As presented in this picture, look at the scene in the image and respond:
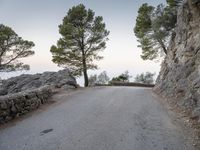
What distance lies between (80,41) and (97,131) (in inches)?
626

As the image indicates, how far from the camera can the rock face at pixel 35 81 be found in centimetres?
1435

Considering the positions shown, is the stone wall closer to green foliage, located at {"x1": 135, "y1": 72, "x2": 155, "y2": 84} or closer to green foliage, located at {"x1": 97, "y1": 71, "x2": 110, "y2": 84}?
green foliage, located at {"x1": 97, "y1": 71, "x2": 110, "y2": 84}

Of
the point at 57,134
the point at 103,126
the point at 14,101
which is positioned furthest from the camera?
the point at 14,101

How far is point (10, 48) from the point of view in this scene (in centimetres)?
1780

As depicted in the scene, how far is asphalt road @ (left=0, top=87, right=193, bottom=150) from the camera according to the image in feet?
13.7

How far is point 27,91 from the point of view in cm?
852

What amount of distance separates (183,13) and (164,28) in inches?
332

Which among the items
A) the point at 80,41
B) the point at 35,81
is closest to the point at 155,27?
the point at 80,41

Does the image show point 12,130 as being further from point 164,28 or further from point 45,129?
point 164,28

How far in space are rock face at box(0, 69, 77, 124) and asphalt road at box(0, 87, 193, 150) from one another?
63cm

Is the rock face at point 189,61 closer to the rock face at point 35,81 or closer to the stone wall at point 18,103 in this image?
the stone wall at point 18,103

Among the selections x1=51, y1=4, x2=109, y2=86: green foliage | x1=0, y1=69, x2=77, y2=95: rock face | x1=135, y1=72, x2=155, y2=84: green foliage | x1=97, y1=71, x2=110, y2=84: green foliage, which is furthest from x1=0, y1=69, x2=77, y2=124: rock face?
x1=135, y1=72, x2=155, y2=84: green foliage

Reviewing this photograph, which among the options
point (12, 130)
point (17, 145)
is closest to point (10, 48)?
point (12, 130)

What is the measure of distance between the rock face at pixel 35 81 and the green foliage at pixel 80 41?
330cm
